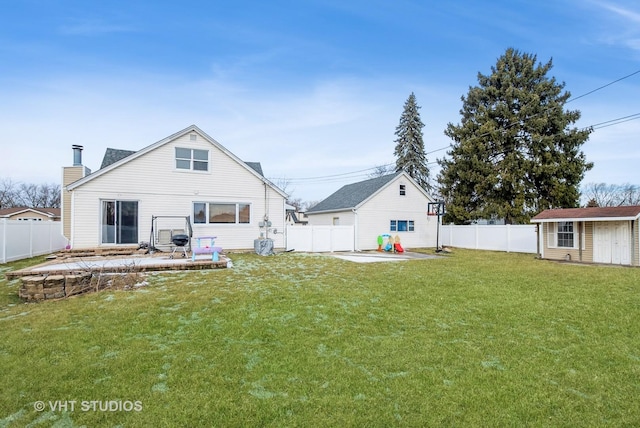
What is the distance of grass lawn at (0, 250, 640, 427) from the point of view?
9.44 ft

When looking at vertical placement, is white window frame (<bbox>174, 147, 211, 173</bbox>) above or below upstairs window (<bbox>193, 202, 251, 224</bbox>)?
above

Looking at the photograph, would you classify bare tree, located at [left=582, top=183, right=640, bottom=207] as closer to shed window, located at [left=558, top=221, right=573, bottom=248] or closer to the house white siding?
the house white siding

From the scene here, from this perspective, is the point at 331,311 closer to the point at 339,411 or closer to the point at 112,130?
the point at 339,411

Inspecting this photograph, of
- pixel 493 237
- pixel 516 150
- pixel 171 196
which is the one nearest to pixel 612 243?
pixel 493 237

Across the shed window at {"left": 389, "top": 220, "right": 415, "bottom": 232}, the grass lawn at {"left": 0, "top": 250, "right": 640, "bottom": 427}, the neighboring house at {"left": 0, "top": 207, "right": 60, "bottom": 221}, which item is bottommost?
the grass lawn at {"left": 0, "top": 250, "right": 640, "bottom": 427}

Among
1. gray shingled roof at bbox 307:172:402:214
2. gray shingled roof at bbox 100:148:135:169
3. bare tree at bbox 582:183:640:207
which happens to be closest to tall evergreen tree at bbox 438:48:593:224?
gray shingled roof at bbox 307:172:402:214

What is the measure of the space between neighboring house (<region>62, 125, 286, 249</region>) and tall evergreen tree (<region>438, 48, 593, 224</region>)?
1658cm

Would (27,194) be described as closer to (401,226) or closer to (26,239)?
(26,239)

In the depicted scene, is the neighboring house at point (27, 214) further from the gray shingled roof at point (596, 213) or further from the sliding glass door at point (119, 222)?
the gray shingled roof at point (596, 213)

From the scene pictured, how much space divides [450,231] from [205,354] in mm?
22429

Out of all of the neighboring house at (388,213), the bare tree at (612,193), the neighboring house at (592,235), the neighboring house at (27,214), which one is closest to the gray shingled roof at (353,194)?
the neighboring house at (388,213)

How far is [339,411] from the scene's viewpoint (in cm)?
288

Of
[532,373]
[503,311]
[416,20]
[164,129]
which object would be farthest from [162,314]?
[164,129]

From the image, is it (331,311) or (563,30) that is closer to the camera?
(331,311)
